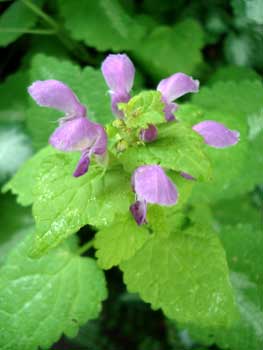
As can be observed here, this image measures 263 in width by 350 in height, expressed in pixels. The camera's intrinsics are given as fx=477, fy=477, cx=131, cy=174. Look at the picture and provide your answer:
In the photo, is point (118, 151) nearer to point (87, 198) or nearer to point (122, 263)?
point (87, 198)

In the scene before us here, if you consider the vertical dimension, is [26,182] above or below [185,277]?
above

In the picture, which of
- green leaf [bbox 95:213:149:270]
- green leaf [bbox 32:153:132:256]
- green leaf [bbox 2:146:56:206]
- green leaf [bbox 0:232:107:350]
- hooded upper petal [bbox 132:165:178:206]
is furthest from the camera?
green leaf [bbox 2:146:56:206]

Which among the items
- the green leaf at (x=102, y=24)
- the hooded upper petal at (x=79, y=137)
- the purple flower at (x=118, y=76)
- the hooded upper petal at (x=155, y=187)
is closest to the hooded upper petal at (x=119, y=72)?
the purple flower at (x=118, y=76)

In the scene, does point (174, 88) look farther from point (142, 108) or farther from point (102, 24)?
point (102, 24)

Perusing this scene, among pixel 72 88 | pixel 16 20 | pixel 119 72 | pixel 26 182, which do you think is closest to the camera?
pixel 119 72

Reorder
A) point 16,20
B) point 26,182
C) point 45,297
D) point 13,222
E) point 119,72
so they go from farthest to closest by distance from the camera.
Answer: point 16,20 → point 13,222 → point 26,182 → point 45,297 → point 119,72

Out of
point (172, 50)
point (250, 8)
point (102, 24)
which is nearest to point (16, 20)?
point (102, 24)

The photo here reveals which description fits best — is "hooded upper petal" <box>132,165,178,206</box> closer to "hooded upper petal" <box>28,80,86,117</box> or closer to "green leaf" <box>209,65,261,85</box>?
"hooded upper petal" <box>28,80,86,117</box>

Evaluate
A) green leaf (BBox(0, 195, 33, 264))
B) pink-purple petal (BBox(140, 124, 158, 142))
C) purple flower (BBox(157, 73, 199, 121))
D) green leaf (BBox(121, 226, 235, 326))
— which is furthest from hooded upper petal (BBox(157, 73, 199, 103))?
green leaf (BBox(0, 195, 33, 264))
